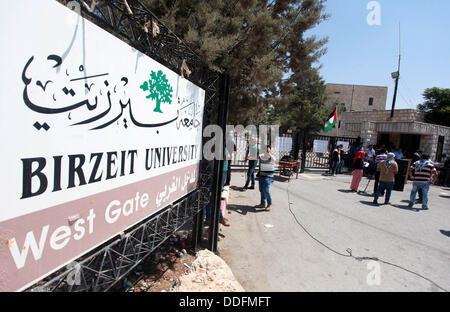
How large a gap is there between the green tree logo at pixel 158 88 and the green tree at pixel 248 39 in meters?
1.55

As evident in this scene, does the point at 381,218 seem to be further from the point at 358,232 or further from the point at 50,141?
the point at 50,141

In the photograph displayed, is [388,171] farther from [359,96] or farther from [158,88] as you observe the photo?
[359,96]

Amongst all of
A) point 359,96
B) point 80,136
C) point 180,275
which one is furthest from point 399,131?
point 359,96

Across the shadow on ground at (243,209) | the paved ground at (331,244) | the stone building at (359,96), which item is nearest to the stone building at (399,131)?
the paved ground at (331,244)

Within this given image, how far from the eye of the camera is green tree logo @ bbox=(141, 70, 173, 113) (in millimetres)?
2162

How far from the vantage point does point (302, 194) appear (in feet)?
26.3

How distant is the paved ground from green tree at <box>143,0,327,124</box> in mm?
3090

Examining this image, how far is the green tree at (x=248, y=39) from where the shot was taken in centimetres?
395

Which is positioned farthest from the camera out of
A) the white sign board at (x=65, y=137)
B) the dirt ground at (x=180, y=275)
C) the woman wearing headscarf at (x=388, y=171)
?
the woman wearing headscarf at (x=388, y=171)

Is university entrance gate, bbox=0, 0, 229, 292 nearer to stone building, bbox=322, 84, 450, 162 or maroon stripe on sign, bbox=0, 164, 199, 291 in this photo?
maroon stripe on sign, bbox=0, 164, 199, 291

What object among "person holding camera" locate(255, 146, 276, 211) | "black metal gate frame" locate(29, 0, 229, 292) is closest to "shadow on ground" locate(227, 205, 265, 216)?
"person holding camera" locate(255, 146, 276, 211)

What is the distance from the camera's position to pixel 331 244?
4441 millimetres

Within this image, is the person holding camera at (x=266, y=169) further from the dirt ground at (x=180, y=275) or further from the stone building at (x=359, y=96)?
the stone building at (x=359, y=96)

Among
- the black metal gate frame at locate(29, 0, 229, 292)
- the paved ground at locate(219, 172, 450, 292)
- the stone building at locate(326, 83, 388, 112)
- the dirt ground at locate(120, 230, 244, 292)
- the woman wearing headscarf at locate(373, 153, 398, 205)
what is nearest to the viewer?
the black metal gate frame at locate(29, 0, 229, 292)
